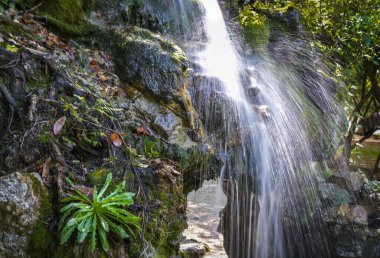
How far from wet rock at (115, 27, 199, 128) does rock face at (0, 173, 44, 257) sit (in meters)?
2.50

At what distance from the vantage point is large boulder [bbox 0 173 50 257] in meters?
2.53

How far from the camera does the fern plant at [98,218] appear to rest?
8.39ft

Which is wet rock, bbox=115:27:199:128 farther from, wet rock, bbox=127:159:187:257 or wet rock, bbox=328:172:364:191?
wet rock, bbox=328:172:364:191

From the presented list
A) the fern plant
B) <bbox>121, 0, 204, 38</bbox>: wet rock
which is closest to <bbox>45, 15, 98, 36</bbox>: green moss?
<bbox>121, 0, 204, 38</bbox>: wet rock

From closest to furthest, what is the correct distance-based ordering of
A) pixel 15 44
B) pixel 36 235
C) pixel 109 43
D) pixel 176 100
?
pixel 36 235 < pixel 15 44 < pixel 176 100 < pixel 109 43

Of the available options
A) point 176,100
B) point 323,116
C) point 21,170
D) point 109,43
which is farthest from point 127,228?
point 323,116

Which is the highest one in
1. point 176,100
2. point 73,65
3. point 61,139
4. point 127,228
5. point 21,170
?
point 73,65

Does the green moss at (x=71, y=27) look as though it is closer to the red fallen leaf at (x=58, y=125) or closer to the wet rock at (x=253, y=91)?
the red fallen leaf at (x=58, y=125)

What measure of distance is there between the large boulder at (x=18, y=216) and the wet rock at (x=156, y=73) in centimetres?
249

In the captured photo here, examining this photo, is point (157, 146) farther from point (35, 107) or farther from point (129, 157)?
point (35, 107)

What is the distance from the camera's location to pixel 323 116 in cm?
732

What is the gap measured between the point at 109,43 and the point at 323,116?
448cm

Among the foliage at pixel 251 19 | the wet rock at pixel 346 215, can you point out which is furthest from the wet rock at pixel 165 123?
the foliage at pixel 251 19

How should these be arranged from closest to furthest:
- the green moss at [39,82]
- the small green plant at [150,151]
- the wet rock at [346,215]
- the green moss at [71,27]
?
the green moss at [39,82] < the small green plant at [150,151] < the green moss at [71,27] < the wet rock at [346,215]
